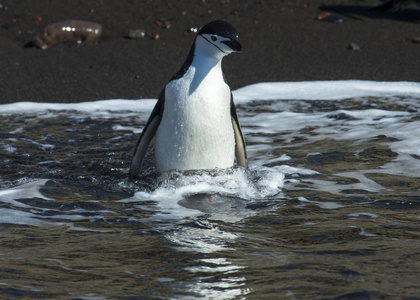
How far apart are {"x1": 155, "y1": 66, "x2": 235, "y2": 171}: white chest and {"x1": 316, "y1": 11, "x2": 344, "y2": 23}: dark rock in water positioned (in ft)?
25.3

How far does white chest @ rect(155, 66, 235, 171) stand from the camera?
3.95m

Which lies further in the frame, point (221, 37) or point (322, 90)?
point (322, 90)

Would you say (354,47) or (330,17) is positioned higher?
(330,17)

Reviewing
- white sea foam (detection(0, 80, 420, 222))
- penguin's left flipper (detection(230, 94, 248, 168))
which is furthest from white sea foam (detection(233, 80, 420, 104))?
penguin's left flipper (detection(230, 94, 248, 168))

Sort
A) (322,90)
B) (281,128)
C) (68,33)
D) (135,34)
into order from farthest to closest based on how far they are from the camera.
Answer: (135,34)
(68,33)
(322,90)
(281,128)

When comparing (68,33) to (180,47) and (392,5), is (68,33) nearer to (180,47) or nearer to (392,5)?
(180,47)

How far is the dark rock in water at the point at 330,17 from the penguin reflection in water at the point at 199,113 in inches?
302

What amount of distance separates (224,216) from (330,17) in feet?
28.9

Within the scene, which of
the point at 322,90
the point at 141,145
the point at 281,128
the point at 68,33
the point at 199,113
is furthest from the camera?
the point at 68,33

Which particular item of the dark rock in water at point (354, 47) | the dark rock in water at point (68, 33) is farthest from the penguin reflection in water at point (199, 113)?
the dark rock in water at point (354, 47)

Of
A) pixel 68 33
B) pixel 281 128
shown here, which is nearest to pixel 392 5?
pixel 68 33

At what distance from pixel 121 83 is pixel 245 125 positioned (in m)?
3.13

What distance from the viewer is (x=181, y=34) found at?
10828 millimetres

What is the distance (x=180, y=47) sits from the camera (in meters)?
10.3
